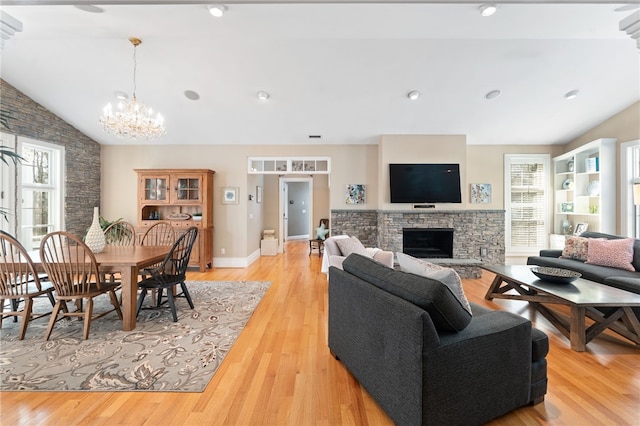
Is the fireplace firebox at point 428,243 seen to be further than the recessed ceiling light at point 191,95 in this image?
Yes

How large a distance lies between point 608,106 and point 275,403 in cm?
657

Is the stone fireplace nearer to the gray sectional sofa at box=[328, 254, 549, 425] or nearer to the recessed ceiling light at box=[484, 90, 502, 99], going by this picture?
the recessed ceiling light at box=[484, 90, 502, 99]

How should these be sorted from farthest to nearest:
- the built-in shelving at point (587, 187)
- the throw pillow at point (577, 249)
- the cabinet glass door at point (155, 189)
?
the cabinet glass door at point (155, 189), the built-in shelving at point (587, 187), the throw pillow at point (577, 249)

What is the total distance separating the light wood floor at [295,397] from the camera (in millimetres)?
1769

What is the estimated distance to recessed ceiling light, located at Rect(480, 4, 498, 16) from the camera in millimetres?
2602

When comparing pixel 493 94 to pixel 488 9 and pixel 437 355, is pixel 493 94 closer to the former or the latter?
pixel 488 9

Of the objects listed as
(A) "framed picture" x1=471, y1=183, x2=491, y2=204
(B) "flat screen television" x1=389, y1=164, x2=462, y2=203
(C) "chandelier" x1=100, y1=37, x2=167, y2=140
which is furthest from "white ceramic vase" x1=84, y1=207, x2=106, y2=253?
(A) "framed picture" x1=471, y1=183, x2=491, y2=204

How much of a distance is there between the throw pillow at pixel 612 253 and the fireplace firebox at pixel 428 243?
6.74 ft

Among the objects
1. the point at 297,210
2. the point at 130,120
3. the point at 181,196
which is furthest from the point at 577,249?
the point at 297,210

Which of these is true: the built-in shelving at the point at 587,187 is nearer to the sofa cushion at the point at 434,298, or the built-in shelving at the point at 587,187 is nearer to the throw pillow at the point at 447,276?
the throw pillow at the point at 447,276

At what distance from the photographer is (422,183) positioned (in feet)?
Answer: 18.1

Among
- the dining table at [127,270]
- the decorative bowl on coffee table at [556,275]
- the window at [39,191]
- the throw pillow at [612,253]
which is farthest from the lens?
the window at [39,191]

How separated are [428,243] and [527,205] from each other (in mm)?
2435

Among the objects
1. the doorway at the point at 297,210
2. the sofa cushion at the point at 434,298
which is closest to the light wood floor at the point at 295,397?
the sofa cushion at the point at 434,298
